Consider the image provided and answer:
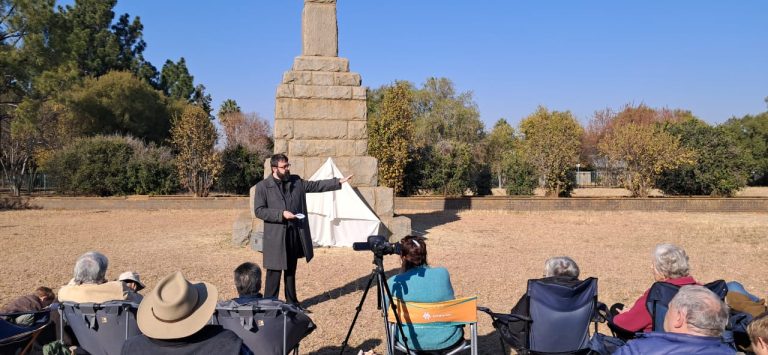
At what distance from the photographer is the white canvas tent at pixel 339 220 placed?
1018cm

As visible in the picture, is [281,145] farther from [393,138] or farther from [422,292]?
[393,138]

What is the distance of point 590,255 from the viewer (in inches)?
376

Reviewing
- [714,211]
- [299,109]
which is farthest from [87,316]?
[714,211]

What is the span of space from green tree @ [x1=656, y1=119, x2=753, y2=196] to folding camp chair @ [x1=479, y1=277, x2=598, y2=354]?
19.0m

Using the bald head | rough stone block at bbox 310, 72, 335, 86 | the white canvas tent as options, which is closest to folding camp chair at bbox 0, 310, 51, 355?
the bald head

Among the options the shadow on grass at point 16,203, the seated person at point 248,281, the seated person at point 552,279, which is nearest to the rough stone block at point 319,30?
the seated person at point 248,281

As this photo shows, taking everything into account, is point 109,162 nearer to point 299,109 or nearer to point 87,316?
point 299,109

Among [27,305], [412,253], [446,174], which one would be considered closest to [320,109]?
[412,253]

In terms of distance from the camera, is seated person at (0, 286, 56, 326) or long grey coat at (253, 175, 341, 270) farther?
long grey coat at (253, 175, 341, 270)

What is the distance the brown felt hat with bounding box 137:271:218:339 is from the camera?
2299 millimetres

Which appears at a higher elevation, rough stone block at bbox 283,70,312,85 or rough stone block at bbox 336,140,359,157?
rough stone block at bbox 283,70,312,85

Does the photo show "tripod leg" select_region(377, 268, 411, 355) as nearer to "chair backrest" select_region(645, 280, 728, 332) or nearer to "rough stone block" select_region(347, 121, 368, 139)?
"chair backrest" select_region(645, 280, 728, 332)

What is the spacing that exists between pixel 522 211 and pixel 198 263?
1120cm

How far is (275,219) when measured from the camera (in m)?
5.66
